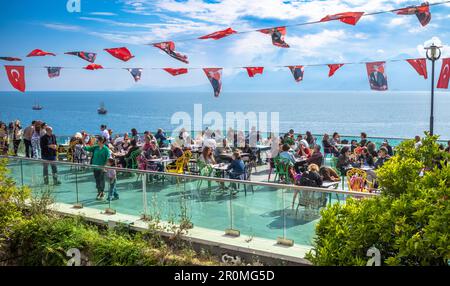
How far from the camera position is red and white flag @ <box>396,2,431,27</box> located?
38.7 ft

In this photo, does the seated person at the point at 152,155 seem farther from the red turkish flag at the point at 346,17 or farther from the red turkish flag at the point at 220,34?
the red turkish flag at the point at 346,17

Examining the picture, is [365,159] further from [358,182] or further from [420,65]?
[420,65]

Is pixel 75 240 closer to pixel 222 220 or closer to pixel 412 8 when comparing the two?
pixel 222 220

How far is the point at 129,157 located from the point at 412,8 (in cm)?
904

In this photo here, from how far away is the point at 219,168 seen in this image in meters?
13.2

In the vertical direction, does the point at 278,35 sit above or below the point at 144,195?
above

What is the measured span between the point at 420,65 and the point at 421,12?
4.61m

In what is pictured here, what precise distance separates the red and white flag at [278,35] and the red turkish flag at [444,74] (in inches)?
201

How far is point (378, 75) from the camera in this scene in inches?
657

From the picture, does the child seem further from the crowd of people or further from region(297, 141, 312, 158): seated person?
region(297, 141, 312, 158): seated person

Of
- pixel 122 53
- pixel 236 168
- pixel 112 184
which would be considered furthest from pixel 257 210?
pixel 122 53

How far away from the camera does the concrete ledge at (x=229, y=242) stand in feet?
24.4

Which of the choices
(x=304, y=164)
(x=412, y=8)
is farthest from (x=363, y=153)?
(x=412, y=8)

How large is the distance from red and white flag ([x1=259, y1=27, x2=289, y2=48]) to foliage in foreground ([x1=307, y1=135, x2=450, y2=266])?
10304 millimetres
